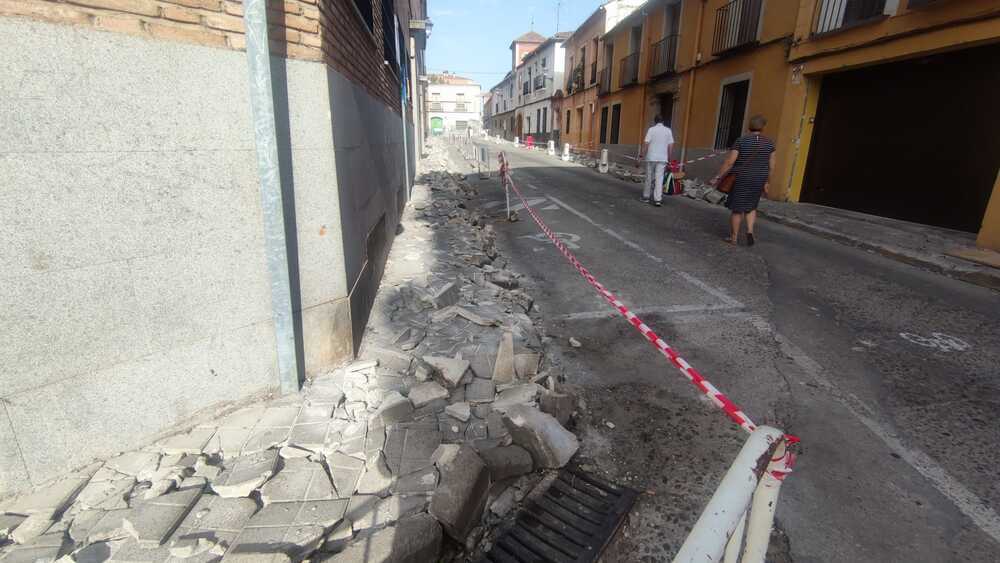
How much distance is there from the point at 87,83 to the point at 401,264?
3950 mm

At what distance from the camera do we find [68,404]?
2.19 m

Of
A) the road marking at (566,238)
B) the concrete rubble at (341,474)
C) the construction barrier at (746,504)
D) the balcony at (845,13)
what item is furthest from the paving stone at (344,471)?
the balcony at (845,13)

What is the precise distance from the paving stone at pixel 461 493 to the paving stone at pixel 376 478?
267 mm

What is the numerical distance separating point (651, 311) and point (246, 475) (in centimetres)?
375

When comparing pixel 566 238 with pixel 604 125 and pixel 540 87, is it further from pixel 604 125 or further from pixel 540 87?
pixel 540 87

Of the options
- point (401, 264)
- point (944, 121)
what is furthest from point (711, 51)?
point (401, 264)

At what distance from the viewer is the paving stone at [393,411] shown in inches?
107

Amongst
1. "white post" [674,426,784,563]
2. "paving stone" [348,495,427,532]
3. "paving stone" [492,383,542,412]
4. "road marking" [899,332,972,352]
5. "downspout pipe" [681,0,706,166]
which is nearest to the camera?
"white post" [674,426,784,563]

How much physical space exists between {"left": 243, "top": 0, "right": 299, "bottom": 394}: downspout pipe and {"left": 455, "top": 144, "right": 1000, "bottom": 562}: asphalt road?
1.91 m

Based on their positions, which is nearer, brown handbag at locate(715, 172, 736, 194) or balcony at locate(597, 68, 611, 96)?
brown handbag at locate(715, 172, 736, 194)

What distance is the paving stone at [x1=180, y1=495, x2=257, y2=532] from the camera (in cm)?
201

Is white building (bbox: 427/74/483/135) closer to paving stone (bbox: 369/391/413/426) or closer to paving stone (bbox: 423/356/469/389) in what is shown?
paving stone (bbox: 423/356/469/389)

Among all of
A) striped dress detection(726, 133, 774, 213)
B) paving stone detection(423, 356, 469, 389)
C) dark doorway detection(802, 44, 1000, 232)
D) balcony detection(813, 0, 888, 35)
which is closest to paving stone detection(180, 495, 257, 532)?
paving stone detection(423, 356, 469, 389)

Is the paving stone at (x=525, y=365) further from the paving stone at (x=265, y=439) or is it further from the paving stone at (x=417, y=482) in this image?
the paving stone at (x=265, y=439)
